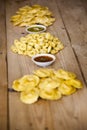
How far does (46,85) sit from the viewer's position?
3.74ft

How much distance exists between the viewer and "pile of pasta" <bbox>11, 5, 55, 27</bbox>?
1.95m

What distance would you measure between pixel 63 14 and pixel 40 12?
0.21 m

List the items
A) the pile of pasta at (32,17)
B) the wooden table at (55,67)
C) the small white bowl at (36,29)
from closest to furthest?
the wooden table at (55,67) → the small white bowl at (36,29) → the pile of pasta at (32,17)

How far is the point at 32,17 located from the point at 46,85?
3.15ft

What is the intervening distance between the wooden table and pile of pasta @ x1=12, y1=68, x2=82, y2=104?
0.08 feet

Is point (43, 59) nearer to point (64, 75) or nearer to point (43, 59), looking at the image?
point (43, 59)

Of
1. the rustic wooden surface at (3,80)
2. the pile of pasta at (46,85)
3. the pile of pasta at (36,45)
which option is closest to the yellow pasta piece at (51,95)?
the pile of pasta at (46,85)

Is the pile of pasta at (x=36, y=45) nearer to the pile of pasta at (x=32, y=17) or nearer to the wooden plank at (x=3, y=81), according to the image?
the wooden plank at (x=3, y=81)

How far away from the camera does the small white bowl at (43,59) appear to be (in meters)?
1.36

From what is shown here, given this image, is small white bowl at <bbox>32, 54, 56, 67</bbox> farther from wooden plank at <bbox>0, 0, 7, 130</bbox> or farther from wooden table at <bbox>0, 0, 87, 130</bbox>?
wooden plank at <bbox>0, 0, 7, 130</bbox>

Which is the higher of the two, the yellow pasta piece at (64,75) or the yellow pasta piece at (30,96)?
the yellow pasta piece at (64,75)

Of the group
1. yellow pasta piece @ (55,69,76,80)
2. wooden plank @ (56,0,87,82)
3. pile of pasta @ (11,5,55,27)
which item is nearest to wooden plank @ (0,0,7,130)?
pile of pasta @ (11,5,55,27)

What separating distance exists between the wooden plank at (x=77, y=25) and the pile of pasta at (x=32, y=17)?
0.41ft

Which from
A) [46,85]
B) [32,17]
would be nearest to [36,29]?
[32,17]
